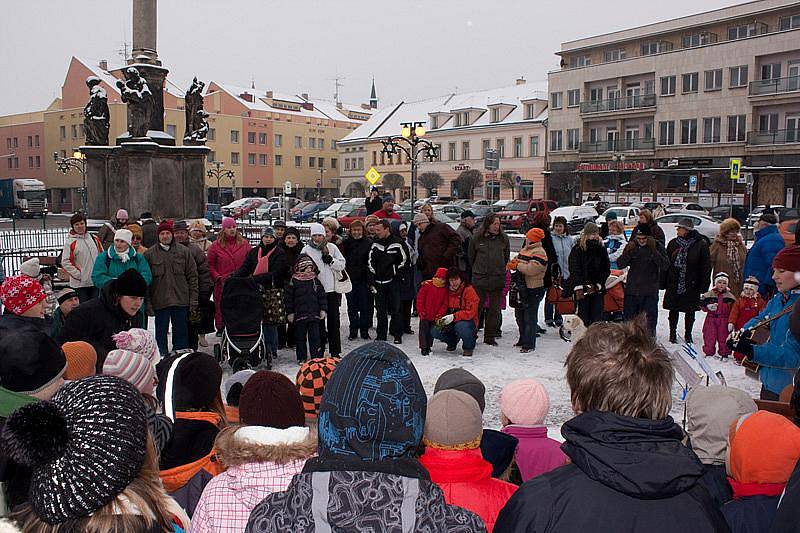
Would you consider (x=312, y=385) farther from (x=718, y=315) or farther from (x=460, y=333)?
(x=718, y=315)

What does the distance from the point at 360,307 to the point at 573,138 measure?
1908 inches

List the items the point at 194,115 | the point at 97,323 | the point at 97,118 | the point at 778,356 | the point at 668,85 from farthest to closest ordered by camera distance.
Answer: the point at 668,85
the point at 194,115
the point at 97,118
the point at 97,323
the point at 778,356

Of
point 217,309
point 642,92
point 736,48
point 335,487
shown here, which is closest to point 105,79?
point 642,92

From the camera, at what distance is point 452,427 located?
2.78 metres

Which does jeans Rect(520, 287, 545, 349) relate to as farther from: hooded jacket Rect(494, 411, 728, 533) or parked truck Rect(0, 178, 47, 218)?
parked truck Rect(0, 178, 47, 218)

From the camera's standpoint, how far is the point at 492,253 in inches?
390

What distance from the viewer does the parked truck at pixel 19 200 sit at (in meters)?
50.9

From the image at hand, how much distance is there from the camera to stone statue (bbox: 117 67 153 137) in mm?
14641

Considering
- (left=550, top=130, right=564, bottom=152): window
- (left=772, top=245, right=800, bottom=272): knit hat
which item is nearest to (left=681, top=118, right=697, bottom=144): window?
(left=550, top=130, right=564, bottom=152): window

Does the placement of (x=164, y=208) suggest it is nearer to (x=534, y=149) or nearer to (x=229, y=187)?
(x=534, y=149)

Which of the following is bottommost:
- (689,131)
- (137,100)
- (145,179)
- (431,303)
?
(431,303)

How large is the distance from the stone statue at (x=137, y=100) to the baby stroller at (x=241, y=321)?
8237mm

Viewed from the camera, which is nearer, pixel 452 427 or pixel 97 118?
pixel 452 427

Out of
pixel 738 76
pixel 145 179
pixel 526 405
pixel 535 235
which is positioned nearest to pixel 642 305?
pixel 535 235
